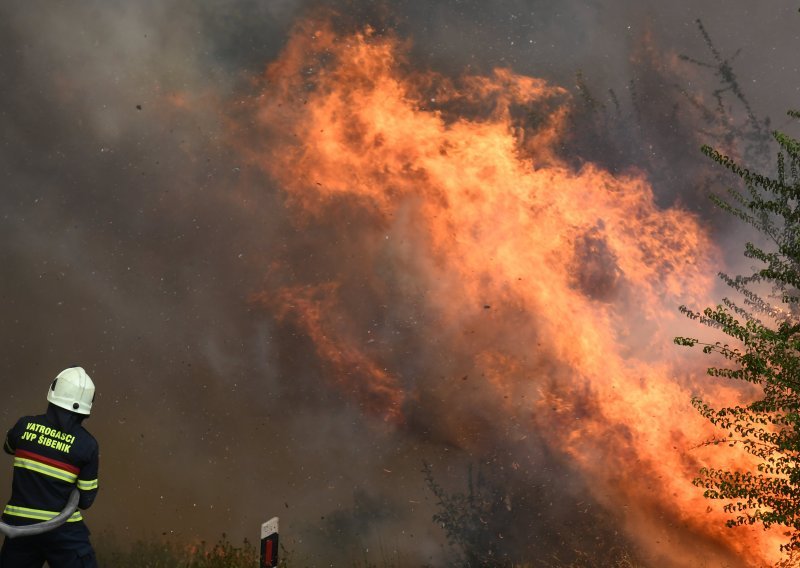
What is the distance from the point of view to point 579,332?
13.4 metres

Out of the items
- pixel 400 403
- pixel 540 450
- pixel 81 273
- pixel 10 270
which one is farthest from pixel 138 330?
pixel 540 450

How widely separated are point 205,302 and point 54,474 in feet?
24.8

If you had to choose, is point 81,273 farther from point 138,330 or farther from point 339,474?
point 339,474

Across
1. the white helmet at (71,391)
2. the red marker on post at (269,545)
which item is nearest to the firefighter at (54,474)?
the white helmet at (71,391)

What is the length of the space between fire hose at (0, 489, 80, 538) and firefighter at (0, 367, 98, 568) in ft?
0.11

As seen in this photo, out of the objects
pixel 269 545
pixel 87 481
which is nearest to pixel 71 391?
pixel 87 481

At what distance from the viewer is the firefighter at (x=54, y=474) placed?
18.3 ft

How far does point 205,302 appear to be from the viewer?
42.8 feet

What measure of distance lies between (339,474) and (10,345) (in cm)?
524

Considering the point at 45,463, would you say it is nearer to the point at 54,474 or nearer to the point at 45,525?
the point at 54,474

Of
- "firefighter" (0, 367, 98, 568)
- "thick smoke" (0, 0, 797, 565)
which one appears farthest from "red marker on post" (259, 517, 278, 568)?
"thick smoke" (0, 0, 797, 565)

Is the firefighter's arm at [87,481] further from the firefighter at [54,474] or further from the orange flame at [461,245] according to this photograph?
the orange flame at [461,245]

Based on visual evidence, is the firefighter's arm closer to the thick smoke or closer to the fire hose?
the fire hose

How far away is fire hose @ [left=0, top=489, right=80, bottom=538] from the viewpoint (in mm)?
5422
